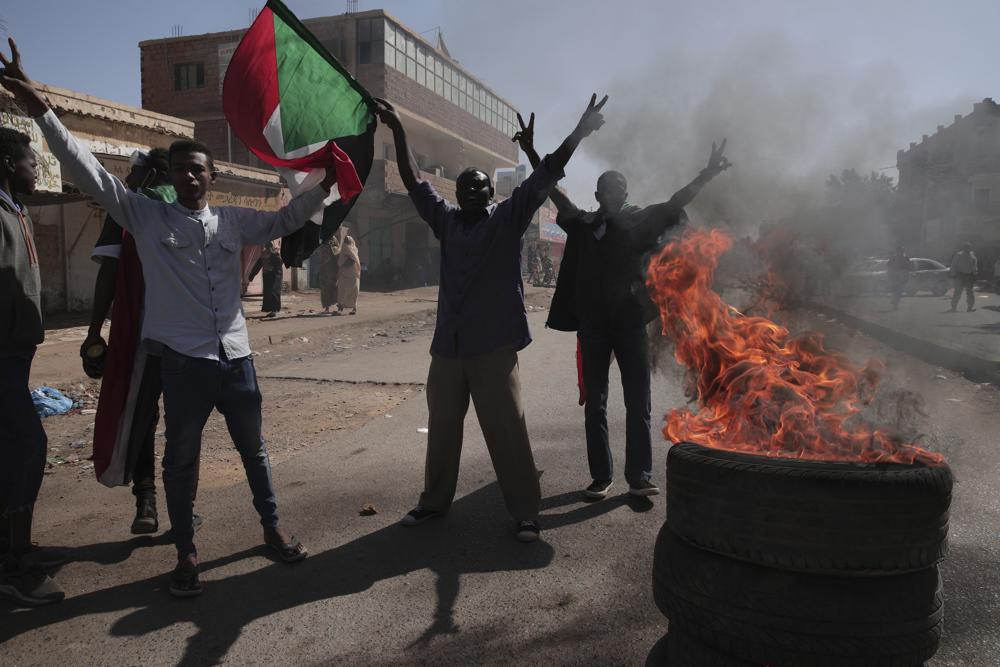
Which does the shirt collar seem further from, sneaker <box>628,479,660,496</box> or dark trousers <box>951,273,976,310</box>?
dark trousers <box>951,273,976,310</box>

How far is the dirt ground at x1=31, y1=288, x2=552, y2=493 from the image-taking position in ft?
17.2

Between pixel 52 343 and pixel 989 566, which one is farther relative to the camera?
pixel 52 343

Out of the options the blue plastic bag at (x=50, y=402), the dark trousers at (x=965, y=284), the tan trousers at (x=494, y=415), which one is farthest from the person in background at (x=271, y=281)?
the dark trousers at (x=965, y=284)

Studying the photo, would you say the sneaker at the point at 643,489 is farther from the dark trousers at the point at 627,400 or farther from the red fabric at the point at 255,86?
the red fabric at the point at 255,86

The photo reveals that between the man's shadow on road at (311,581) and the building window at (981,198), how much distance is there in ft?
21.5

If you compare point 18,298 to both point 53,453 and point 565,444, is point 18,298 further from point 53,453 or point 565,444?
point 565,444

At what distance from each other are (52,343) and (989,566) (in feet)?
38.6

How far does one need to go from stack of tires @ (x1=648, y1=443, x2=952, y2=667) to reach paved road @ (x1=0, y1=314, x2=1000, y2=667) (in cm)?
70

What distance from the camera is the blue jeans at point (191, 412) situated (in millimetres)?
3094

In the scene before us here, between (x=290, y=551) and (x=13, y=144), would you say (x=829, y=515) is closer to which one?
(x=290, y=551)

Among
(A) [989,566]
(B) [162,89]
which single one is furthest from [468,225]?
(B) [162,89]

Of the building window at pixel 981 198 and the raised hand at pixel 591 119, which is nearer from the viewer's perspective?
the raised hand at pixel 591 119

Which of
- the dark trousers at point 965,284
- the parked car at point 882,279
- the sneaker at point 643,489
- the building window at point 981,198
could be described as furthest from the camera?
the dark trousers at point 965,284

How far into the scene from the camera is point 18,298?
10.2 ft
